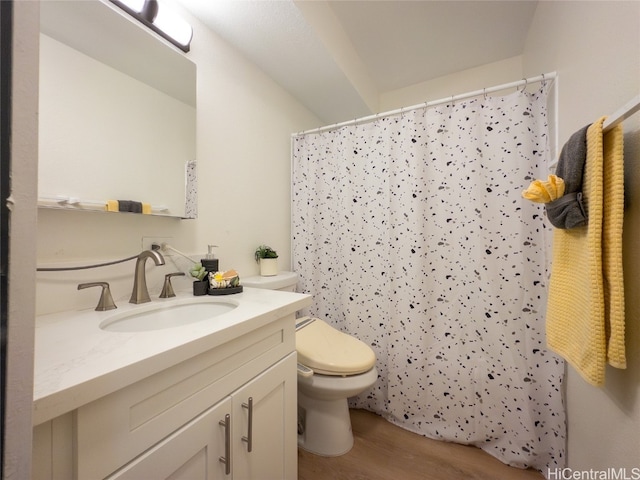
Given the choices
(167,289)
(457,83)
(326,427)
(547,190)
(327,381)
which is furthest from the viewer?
(457,83)

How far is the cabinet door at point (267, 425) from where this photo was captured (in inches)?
27.9

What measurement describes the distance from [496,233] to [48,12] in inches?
72.2

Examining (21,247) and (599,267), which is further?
(599,267)

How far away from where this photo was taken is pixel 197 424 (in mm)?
597

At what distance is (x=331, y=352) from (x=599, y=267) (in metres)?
0.97

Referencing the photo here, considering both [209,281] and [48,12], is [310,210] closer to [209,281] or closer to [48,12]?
[209,281]

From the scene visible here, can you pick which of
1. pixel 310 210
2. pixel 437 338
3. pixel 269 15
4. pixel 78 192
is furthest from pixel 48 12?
pixel 437 338

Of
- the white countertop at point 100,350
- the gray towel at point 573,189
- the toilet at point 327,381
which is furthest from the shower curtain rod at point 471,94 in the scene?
the white countertop at point 100,350

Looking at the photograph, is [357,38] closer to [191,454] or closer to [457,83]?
[457,83]

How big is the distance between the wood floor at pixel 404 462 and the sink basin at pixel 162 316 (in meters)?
0.86

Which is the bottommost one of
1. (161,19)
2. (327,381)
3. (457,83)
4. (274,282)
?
(327,381)

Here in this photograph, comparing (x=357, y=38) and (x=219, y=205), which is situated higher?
(x=357, y=38)

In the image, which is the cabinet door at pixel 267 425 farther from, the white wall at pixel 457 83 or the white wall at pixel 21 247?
the white wall at pixel 457 83

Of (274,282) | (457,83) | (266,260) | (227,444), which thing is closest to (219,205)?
(266,260)
